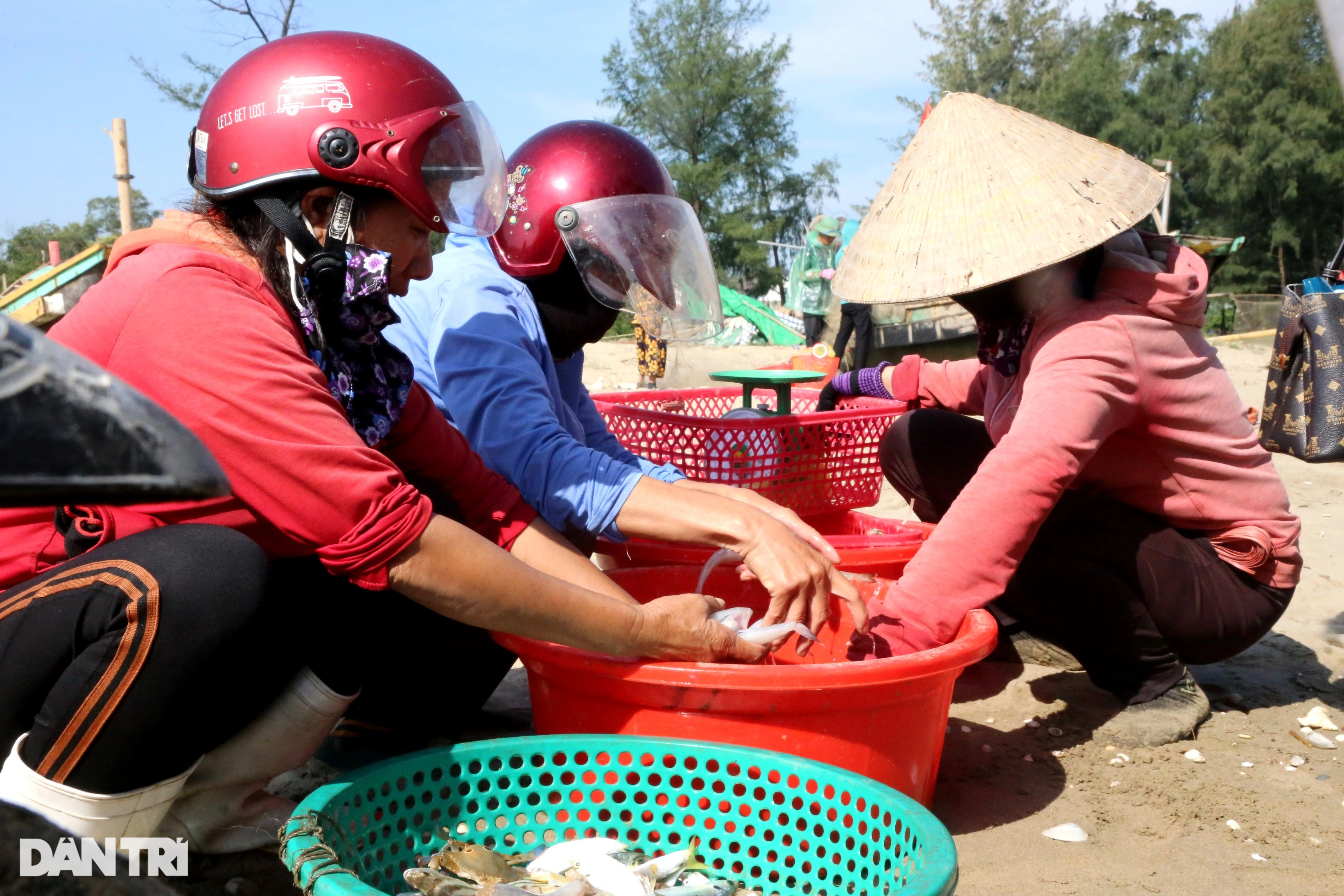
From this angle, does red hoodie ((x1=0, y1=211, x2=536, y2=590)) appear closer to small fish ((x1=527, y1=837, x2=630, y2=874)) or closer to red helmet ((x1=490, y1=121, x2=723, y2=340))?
small fish ((x1=527, y1=837, x2=630, y2=874))

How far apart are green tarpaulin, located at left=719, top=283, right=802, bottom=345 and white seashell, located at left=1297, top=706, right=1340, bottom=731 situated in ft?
58.8

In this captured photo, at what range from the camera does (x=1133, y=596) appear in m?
2.60

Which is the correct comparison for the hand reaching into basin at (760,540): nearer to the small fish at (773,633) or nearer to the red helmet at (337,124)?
the small fish at (773,633)

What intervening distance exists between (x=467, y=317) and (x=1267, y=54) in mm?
38894

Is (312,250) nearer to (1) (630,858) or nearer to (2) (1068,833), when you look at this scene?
(1) (630,858)

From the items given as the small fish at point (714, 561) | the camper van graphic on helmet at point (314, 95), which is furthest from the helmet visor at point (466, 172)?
the small fish at point (714, 561)

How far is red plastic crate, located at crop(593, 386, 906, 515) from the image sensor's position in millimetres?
3359

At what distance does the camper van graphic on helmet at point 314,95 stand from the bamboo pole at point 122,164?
39.8ft

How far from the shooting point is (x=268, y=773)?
1.81 meters

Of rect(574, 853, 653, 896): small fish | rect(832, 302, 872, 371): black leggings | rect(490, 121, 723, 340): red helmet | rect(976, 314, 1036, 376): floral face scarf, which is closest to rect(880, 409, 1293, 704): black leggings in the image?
rect(976, 314, 1036, 376): floral face scarf

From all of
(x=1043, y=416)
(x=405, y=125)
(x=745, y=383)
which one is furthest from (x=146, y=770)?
(x=745, y=383)

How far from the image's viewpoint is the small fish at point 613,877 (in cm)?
157

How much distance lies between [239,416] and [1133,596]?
6.85 ft

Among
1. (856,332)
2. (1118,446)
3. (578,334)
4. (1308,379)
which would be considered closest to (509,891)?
(578,334)
